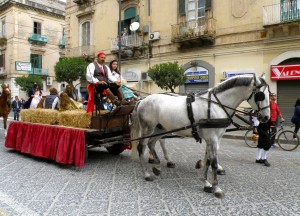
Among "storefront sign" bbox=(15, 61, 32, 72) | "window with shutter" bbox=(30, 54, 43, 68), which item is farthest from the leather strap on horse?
"window with shutter" bbox=(30, 54, 43, 68)

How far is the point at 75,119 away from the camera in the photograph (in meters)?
6.20

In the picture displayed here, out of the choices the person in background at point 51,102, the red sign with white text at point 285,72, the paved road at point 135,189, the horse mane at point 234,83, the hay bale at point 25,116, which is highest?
the red sign with white text at point 285,72

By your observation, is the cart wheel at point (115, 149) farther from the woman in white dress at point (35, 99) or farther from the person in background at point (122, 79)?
the woman in white dress at point (35, 99)

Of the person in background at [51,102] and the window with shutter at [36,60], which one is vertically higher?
the window with shutter at [36,60]

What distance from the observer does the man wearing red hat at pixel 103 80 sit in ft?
19.4

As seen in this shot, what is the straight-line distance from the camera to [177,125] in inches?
192

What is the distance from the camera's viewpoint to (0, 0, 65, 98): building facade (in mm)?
34188

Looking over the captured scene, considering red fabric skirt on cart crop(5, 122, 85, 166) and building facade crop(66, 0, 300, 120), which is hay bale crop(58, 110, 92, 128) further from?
building facade crop(66, 0, 300, 120)

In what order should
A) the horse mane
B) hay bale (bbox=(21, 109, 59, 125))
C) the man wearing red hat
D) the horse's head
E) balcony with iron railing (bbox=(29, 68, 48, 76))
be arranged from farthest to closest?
balcony with iron railing (bbox=(29, 68, 48, 76))
hay bale (bbox=(21, 109, 59, 125))
the man wearing red hat
the horse mane
the horse's head

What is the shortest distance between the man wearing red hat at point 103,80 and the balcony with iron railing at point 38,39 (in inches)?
1282

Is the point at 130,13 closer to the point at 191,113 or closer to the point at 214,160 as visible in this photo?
the point at 191,113

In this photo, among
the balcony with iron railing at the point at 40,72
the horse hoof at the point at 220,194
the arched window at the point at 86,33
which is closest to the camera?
the horse hoof at the point at 220,194

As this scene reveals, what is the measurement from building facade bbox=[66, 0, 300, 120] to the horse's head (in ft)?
34.3

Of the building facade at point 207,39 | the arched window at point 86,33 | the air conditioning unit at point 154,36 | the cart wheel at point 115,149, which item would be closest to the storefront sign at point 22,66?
the arched window at point 86,33
